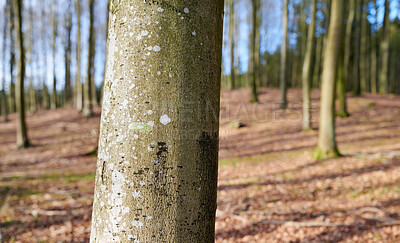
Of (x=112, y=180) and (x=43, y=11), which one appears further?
(x=43, y=11)

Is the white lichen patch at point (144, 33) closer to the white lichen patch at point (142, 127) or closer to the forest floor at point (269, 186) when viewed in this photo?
the white lichen patch at point (142, 127)

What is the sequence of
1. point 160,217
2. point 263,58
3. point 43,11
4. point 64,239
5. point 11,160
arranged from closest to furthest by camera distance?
point 160,217, point 64,239, point 11,160, point 43,11, point 263,58

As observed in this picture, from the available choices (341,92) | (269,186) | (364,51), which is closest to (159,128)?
(269,186)

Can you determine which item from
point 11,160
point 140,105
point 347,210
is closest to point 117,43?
point 140,105

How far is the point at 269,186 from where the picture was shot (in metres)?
5.88

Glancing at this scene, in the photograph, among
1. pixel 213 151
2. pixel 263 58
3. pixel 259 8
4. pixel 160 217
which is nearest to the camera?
pixel 160 217

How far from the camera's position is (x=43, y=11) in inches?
960

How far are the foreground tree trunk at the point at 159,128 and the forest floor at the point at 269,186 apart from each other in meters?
3.26

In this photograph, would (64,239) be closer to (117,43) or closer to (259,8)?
(117,43)

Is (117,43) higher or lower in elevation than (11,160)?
higher

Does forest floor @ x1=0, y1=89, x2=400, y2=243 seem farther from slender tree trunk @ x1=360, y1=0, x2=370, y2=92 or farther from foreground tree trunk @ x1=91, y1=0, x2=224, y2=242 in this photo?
slender tree trunk @ x1=360, y1=0, x2=370, y2=92

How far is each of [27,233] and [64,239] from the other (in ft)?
2.44

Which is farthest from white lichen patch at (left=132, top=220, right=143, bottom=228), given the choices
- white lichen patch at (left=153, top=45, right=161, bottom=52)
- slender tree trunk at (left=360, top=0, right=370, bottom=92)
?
slender tree trunk at (left=360, top=0, right=370, bottom=92)

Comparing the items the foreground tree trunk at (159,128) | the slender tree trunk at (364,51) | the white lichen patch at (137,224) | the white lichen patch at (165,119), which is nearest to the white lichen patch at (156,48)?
the foreground tree trunk at (159,128)
